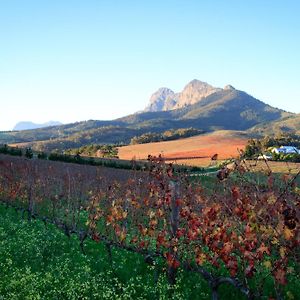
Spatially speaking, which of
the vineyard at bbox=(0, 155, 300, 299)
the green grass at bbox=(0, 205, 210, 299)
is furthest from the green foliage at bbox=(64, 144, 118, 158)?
the green grass at bbox=(0, 205, 210, 299)

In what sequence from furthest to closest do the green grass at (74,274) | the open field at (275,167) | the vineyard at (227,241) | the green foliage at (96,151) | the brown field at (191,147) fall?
the brown field at (191,147), the green foliage at (96,151), the green grass at (74,274), the open field at (275,167), the vineyard at (227,241)

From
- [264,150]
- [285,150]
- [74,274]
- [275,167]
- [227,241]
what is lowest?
[275,167]

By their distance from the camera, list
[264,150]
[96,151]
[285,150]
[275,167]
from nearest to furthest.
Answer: [264,150] < [285,150] < [275,167] < [96,151]

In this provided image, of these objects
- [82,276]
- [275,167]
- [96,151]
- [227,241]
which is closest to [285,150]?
[82,276]

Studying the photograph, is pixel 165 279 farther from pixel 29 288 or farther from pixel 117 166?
pixel 117 166

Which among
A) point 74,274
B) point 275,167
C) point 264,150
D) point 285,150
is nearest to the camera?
point 264,150

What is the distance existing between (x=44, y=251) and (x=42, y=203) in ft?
48.6

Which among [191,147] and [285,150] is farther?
[191,147]

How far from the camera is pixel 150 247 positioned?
1506 centimetres

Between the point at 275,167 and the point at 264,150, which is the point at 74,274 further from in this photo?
the point at 275,167

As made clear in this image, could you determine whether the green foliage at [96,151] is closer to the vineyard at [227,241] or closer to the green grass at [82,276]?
the vineyard at [227,241]

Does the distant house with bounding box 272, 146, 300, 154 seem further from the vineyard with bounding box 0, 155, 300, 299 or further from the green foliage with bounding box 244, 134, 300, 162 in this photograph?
the vineyard with bounding box 0, 155, 300, 299

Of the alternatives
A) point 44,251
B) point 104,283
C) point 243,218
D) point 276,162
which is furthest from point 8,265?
point 276,162

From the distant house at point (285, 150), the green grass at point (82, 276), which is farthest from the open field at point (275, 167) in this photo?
the green grass at point (82, 276)
